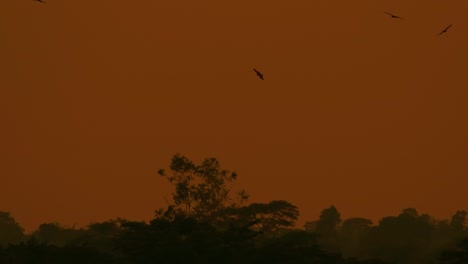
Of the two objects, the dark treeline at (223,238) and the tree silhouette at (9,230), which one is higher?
the tree silhouette at (9,230)

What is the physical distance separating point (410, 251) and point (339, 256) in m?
49.6

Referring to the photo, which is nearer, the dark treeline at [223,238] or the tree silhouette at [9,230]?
the dark treeline at [223,238]

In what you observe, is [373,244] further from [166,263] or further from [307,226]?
[166,263]

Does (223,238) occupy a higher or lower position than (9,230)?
lower

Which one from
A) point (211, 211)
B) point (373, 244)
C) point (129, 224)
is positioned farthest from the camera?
point (373, 244)

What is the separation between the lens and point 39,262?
58.0m

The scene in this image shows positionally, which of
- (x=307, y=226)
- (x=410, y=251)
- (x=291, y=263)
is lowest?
(x=291, y=263)

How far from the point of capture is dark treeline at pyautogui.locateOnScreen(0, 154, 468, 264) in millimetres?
58844

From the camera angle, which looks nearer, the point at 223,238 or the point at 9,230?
the point at 223,238

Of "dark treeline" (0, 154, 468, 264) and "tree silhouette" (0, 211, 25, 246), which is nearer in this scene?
"dark treeline" (0, 154, 468, 264)

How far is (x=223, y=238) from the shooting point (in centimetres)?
6000

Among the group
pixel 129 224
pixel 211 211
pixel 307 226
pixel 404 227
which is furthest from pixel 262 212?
pixel 307 226

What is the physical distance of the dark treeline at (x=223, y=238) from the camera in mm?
58844

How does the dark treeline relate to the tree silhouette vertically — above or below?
below
